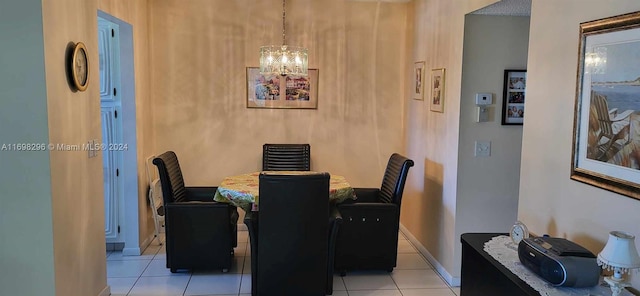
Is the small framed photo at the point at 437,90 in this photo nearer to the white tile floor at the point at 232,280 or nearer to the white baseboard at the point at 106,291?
the white tile floor at the point at 232,280

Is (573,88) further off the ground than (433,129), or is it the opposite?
(573,88)

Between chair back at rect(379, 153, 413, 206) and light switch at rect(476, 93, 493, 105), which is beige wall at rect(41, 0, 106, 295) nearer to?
chair back at rect(379, 153, 413, 206)

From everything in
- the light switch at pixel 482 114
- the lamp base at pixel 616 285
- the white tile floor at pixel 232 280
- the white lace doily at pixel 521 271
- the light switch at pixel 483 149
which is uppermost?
the light switch at pixel 482 114

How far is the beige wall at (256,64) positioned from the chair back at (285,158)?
10.1 inches

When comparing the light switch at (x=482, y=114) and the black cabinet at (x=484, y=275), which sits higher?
the light switch at (x=482, y=114)

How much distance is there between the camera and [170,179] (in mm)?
3992

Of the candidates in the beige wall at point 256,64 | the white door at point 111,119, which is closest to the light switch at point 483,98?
the beige wall at point 256,64

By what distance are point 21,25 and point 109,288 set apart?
2.02 meters

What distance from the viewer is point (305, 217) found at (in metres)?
3.29

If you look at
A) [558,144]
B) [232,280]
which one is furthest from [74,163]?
[558,144]

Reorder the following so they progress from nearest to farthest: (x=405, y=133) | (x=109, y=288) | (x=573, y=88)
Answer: (x=573, y=88) → (x=109, y=288) → (x=405, y=133)

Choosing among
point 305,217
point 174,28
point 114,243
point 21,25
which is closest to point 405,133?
point 305,217

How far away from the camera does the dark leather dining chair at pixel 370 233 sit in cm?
394

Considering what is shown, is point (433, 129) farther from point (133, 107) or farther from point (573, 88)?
point (133, 107)
